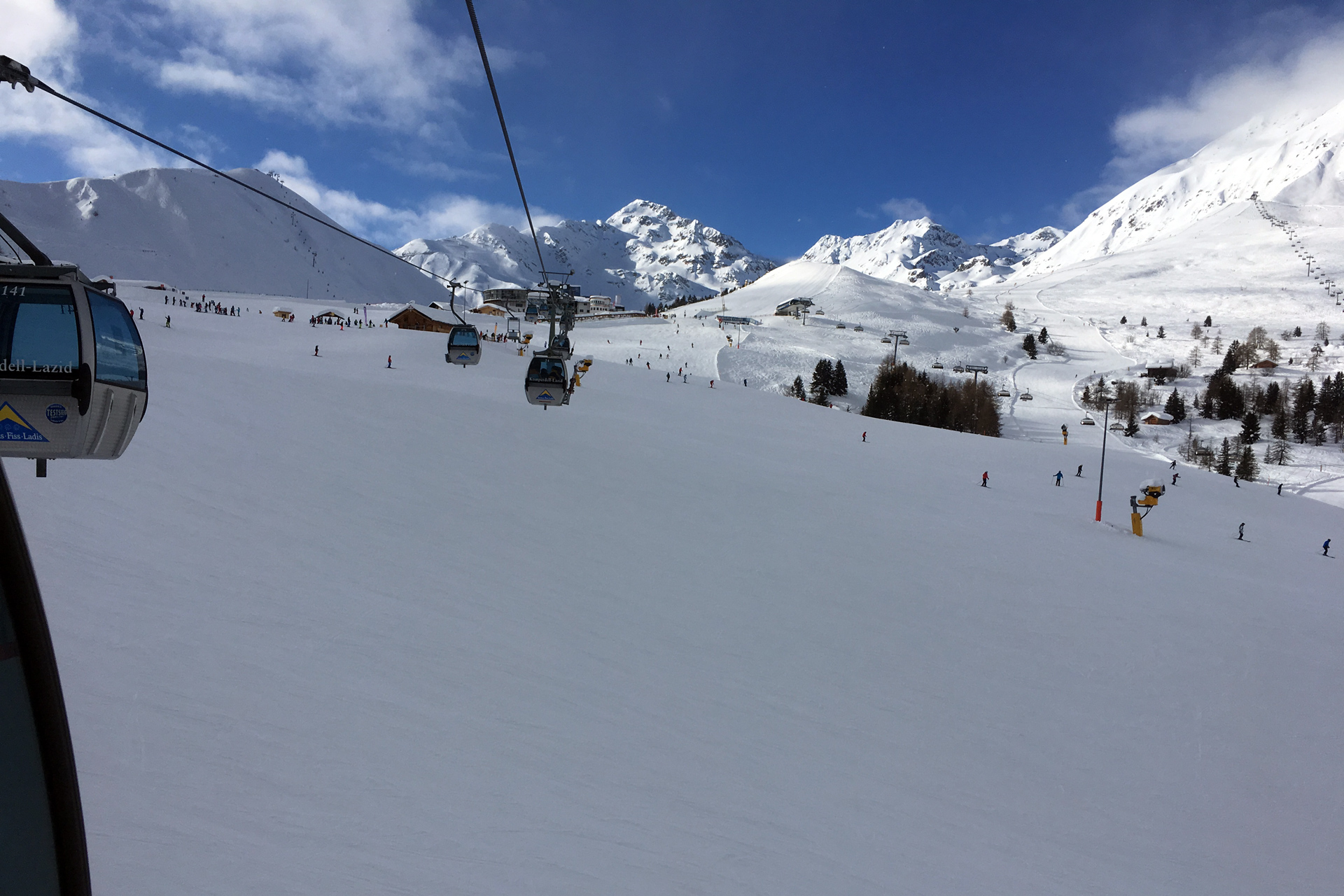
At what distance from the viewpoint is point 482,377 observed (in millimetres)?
32562

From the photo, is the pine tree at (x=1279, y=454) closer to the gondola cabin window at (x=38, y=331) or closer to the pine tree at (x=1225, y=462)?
the pine tree at (x=1225, y=462)

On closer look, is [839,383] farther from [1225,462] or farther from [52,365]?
[52,365]

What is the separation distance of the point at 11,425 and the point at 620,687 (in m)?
6.28

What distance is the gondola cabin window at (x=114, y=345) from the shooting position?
289 centimetres

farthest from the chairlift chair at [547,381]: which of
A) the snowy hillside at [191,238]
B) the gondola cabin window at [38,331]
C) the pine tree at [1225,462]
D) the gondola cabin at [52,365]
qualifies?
the snowy hillside at [191,238]

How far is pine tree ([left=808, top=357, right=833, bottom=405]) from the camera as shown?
6021 cm

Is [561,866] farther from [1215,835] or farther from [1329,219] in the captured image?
[1329,219]

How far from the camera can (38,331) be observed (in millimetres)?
2750

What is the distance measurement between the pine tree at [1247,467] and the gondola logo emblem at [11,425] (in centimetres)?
6992

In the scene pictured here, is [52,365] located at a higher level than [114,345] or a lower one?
lower

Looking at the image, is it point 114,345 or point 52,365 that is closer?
point 52,365

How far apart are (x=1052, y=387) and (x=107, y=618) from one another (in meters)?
83.9

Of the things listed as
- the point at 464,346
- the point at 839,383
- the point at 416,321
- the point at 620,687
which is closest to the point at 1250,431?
the point at 839,383

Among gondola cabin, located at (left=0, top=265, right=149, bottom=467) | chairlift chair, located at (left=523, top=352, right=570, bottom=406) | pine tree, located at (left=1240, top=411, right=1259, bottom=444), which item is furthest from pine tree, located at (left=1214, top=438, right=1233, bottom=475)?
gondola cabin, located at (left=0, top=265, right=149, bottom=467)
